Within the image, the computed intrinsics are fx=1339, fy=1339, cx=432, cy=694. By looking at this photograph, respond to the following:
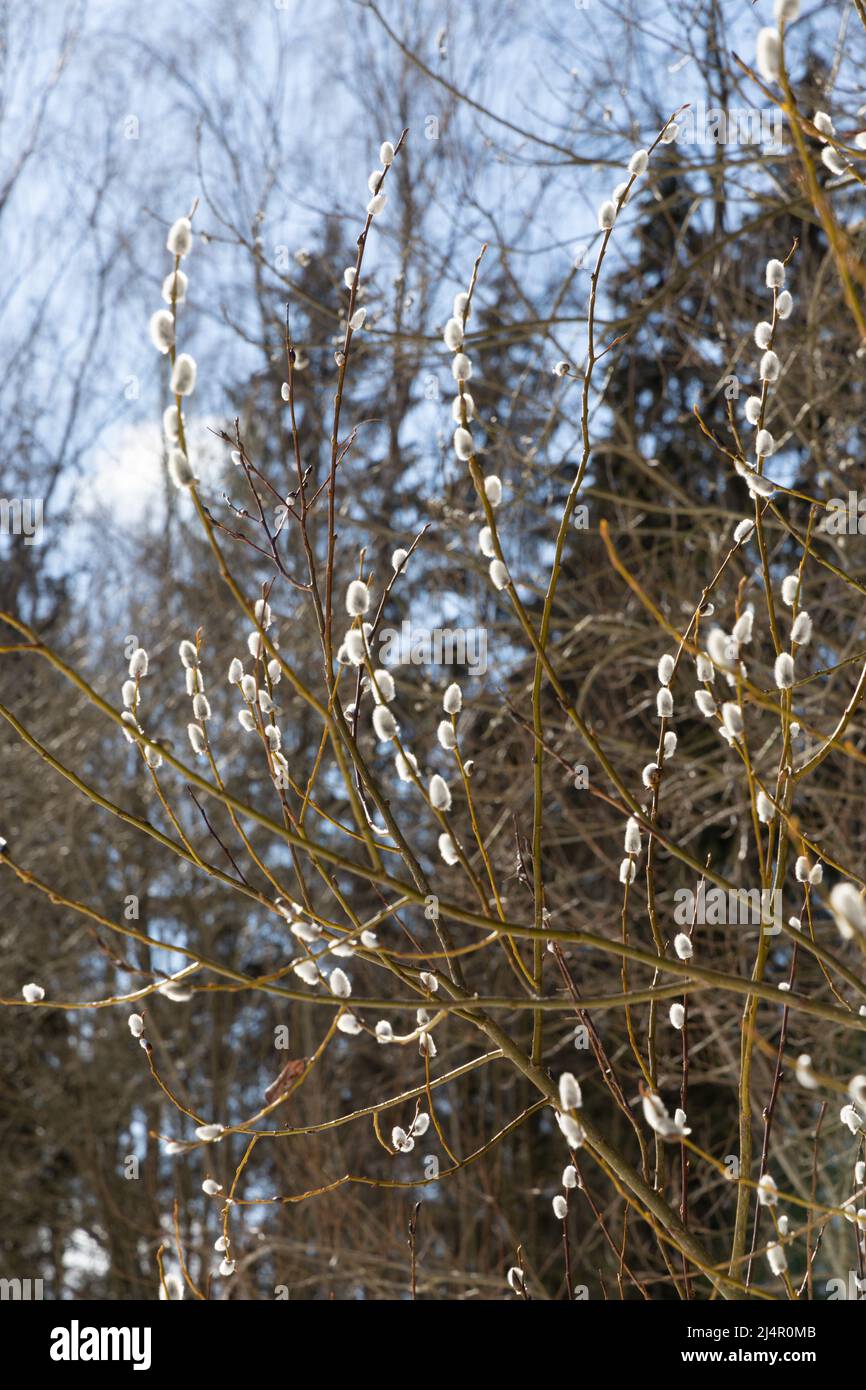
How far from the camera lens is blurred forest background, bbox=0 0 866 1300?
17.9 ft

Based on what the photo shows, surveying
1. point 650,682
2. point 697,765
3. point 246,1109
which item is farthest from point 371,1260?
point 246,1109

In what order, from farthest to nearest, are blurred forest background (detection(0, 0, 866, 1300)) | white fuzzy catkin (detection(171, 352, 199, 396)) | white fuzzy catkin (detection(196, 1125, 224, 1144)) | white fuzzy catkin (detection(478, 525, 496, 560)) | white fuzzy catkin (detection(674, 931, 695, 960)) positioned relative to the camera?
blurred forest background (detection(0, 0, 866, 1300)) → white fuzzy catkin (detection(674, 931, 695, 960)) → white fuzzy catkin (detection(478, 525, 496, 560)) → white fuzzy catkin (detection(196, 1125, 224, 1144)) → white fuzzy catkin (detection(171, 352, 199, 396))

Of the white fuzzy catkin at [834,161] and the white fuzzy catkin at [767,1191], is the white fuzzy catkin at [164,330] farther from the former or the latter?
the white fuzzy catkin at [767,1191]

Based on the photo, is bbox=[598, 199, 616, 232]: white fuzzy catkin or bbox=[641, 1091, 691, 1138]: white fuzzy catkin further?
bbox=[598, 199, 616, 232]: white fuzzy catkin

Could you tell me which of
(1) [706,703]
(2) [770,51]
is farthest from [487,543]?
(2) [770,51]

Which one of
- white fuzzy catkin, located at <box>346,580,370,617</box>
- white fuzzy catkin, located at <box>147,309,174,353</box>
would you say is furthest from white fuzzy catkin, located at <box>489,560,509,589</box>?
white fuzzy catkin, located at <box>147,309,174,353</box>

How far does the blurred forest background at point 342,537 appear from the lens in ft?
17.9

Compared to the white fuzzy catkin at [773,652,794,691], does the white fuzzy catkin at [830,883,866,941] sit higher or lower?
lower

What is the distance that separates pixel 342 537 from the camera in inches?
302

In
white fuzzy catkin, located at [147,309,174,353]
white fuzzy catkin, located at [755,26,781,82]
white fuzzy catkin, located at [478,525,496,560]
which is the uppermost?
white fuzzy catkin, located at [755,26,781,82]

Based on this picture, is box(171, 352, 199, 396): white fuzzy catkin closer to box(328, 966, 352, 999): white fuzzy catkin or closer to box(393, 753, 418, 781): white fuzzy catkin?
box(393, 753, 418, 781): white fuzzy catkin

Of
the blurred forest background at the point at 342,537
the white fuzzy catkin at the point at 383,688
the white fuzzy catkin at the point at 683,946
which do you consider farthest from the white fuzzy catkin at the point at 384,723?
the blurred forest background at the point at 342,537

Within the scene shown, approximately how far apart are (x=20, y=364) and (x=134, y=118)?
1.94 m

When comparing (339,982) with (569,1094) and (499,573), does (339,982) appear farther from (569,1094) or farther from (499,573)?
(499,573)
